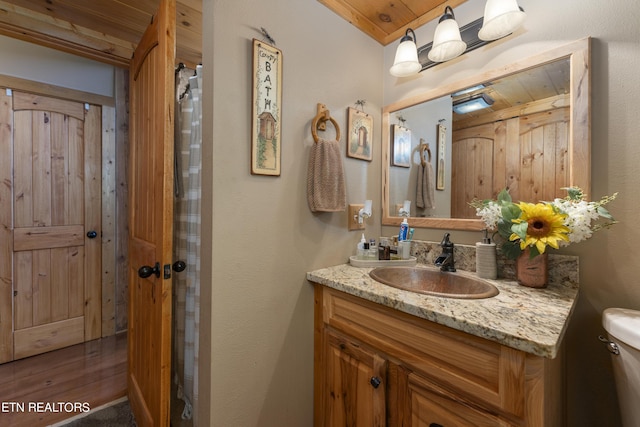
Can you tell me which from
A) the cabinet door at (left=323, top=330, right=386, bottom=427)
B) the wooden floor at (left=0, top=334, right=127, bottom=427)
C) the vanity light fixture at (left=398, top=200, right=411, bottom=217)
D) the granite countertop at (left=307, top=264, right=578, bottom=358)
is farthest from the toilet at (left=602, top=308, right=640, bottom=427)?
the wooden floor at (left=0, top=334, right=127, bottom=427)

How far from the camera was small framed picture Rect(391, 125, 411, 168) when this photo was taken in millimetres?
1572

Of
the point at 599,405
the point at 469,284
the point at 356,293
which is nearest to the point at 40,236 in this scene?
the point at 356,293

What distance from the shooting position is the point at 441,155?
4.80ft

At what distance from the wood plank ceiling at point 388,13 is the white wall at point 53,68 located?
2.14 m

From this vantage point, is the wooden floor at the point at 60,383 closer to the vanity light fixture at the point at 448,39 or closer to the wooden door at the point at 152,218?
the wooden door at the point at 152,218

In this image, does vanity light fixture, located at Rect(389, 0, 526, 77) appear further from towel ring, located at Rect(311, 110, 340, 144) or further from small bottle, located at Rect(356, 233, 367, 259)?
small bottle, located at Rect(356, 233, 367, 259)

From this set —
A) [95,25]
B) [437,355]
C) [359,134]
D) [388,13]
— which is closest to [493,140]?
[359,134]

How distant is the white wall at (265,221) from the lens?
1.02 metres

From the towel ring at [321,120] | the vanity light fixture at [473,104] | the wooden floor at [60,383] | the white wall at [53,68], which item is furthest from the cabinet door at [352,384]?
the white wall at [53,68]

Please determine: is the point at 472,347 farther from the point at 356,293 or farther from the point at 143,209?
the point at 143,209

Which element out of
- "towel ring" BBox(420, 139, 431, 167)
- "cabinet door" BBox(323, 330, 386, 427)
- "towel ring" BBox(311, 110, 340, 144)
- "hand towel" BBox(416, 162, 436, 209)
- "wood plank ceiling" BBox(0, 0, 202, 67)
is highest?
"wood plank ceiling" BBox(0, 0, 202, 67)

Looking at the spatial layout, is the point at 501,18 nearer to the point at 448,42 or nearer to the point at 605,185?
the point at 448,42

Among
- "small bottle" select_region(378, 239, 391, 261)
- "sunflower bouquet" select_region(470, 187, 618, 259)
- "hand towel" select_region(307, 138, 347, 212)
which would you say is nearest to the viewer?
"sunflower bouquet" select_region(470, 187, 618, 259)

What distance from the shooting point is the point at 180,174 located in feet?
4.95
